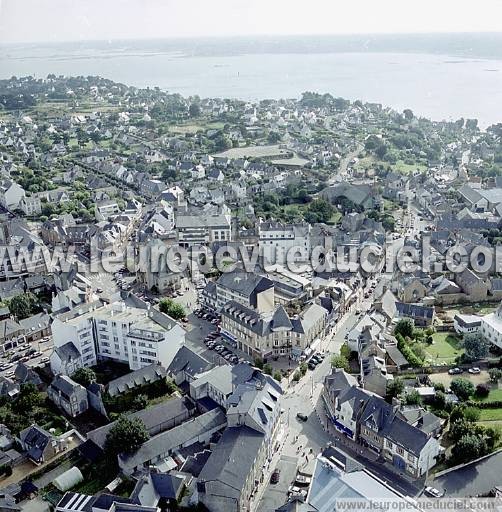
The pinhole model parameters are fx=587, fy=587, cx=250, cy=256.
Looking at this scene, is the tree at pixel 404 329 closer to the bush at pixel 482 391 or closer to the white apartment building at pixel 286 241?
the bush at pixel 482 391

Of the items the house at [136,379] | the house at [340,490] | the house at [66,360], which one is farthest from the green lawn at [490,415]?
the house at [66,360]

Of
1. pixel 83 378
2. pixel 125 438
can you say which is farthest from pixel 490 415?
pixel 83 378

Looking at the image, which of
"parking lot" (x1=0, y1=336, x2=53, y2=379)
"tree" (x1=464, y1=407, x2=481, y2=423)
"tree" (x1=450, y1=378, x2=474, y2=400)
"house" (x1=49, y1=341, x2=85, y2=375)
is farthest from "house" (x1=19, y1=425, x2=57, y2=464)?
"tree" (x1=450, y1=378, x2=474, y2=400)

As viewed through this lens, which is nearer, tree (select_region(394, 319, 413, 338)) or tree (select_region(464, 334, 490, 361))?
tree (select_region(464, 334, 490, 361))

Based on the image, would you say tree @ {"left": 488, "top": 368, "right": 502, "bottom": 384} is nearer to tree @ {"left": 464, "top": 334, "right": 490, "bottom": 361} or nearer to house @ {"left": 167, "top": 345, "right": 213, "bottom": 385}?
tree @ {"left": 464, "top": 334, "right": 490, "bottom": 361}

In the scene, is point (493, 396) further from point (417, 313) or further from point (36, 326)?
point (36, 326)
